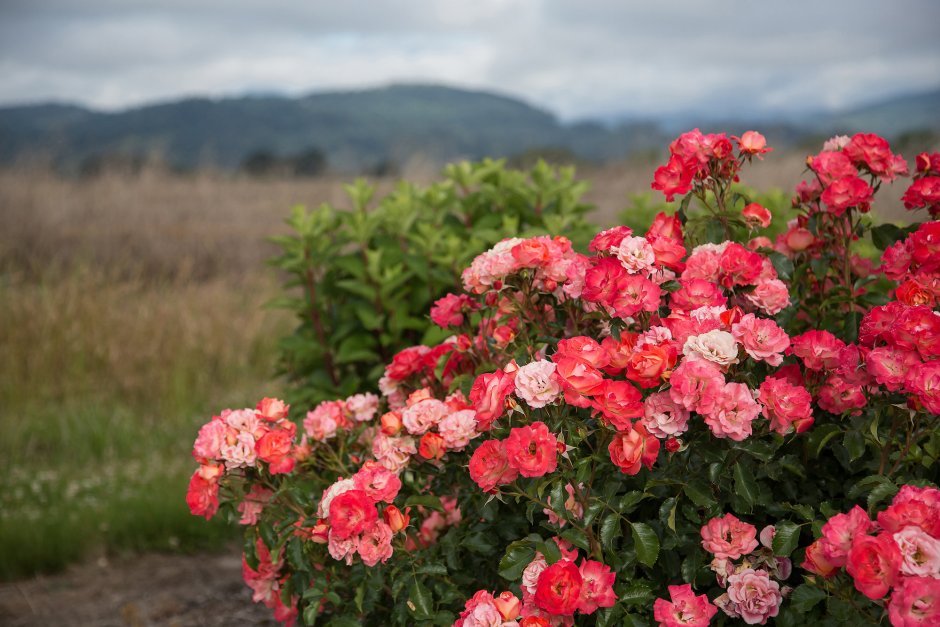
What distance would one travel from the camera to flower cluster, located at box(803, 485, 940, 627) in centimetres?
119

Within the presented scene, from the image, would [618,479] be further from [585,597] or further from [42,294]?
[42,294]

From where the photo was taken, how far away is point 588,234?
3033mm

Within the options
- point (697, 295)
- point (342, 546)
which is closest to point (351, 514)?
point (342, 546)

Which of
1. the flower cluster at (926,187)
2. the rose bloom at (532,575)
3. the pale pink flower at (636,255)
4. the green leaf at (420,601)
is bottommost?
the green leaf at (420,601)

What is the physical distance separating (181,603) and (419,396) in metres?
1.77

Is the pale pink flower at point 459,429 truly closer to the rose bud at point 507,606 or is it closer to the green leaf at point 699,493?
the rose bud at point 507,606

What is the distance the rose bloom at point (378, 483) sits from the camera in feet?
5.41

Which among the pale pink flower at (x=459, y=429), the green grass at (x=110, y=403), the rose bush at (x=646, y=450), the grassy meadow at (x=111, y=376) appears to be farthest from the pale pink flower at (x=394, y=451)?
the green grass at (x=110, y=403)

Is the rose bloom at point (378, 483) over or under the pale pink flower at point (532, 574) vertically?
over

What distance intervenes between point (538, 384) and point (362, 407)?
2.57ft

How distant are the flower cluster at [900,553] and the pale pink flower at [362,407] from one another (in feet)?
3.83

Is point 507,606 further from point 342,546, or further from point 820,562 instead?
point 820,562

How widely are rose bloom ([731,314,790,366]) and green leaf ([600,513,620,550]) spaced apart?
417 millimetres

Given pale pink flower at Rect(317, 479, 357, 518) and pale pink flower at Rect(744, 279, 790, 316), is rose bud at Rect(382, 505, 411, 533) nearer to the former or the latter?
pale pink flower at Rect(317, 479, 357, 518)
